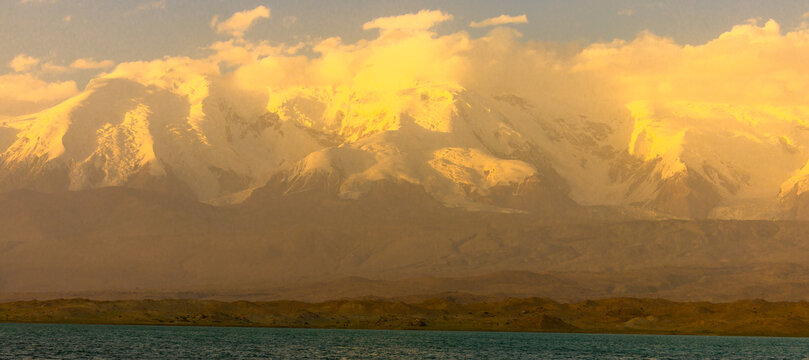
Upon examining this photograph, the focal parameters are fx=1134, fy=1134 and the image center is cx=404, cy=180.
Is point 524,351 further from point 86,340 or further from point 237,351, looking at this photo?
point 86,340

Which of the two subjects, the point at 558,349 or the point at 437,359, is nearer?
the point at 437,359

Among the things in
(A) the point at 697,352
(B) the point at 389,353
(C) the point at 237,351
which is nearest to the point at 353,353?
(B) the point at 389,353

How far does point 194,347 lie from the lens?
→ 178 m

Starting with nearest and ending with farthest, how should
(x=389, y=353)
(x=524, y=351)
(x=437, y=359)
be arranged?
(x=437, y=359) → (x=389, y=353) → (x=524, y=351)

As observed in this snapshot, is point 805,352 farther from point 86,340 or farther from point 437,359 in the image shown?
point 86,340

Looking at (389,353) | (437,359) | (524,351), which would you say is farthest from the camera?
(524,351)

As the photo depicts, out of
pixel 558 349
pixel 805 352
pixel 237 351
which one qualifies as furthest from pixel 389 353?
pixel 805 352

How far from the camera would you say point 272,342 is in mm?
199000

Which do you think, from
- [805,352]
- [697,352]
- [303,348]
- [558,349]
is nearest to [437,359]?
[303,348]

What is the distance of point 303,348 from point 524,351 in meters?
36.8

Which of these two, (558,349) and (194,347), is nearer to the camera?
(194,347)

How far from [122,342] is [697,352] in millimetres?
96850

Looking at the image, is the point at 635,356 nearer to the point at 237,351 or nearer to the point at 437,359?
the point at 437,359

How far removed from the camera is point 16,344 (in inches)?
6727
